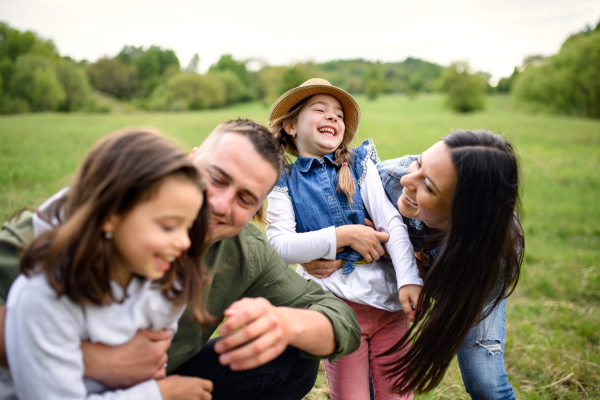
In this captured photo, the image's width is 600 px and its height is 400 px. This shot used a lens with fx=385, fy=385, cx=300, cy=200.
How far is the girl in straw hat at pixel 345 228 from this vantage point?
2166 mm

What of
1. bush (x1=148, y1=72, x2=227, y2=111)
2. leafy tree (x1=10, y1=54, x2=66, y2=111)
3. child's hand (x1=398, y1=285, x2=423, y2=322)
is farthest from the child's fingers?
bush (x1=148, y1=72, x2=227, y2=111)

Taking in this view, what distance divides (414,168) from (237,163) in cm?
102

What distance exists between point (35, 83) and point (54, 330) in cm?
2677

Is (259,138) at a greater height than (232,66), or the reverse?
(232,66)

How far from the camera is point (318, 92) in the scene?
2.56m

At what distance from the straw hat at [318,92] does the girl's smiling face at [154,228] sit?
143cm

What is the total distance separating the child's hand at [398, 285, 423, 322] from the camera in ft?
6.59

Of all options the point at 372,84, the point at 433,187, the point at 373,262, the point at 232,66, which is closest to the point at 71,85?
the point at 373,262

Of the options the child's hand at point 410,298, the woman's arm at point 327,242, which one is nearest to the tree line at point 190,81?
the woman's arm at point 327,242

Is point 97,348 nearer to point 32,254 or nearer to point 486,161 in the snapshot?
point 32,254

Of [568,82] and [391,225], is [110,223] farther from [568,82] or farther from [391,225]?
[568,82]

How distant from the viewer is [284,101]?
2.52 metres

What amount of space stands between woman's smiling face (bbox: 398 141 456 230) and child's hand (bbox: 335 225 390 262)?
237 mm

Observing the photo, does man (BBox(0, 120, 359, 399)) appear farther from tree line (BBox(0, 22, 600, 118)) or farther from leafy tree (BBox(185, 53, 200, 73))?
leafy tree (BBox(185, 53, 200, 73))
